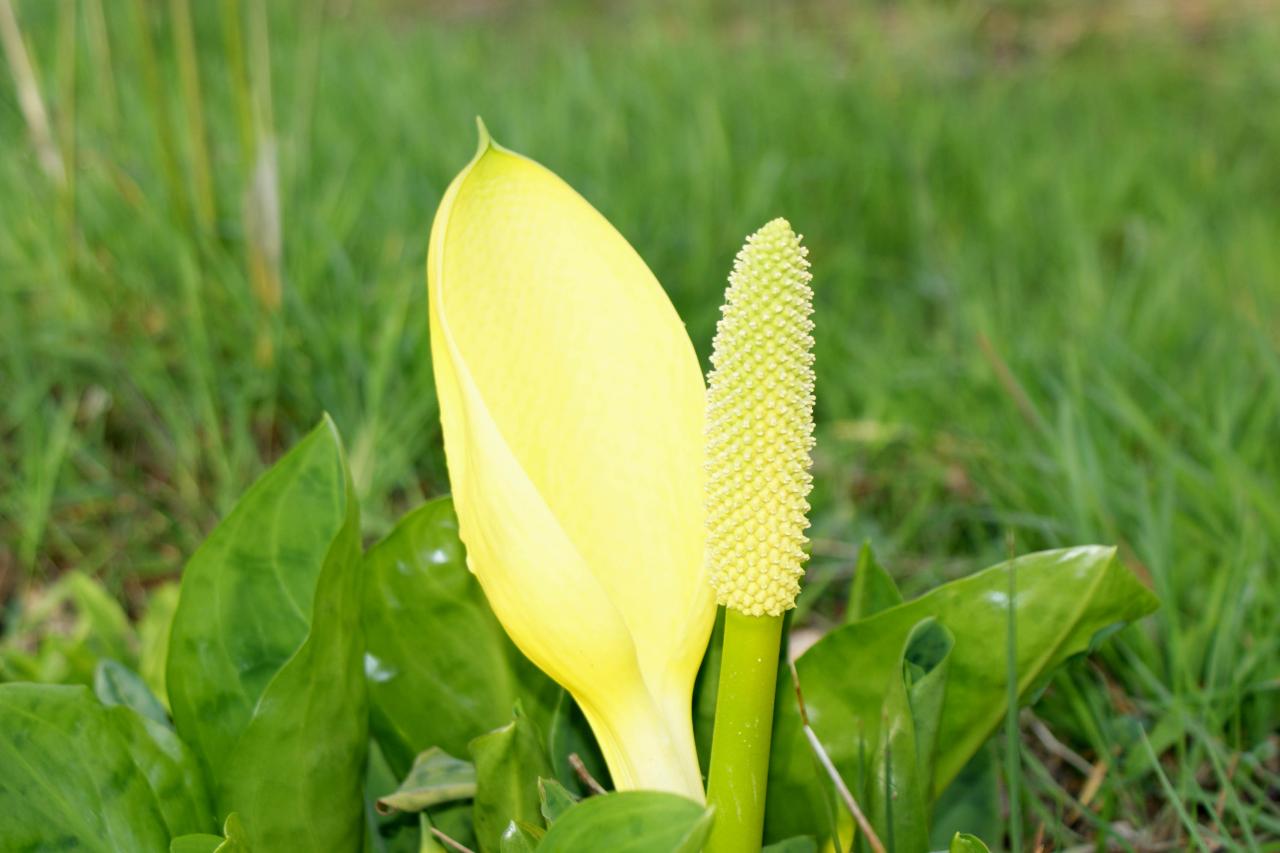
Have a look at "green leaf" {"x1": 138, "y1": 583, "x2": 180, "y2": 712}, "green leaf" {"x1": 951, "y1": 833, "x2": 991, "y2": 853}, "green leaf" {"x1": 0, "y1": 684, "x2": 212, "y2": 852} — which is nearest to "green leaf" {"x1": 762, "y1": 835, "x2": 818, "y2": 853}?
"green leaf" {"x1": 951, "y1": 833, "x2": 991, "y2": 853}

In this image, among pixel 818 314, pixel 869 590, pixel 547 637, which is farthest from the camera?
pixel 818 314

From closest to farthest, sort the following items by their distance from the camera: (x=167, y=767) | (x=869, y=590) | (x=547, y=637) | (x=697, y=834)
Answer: (x=697, y=834), (x=547, y=637), (x=167, y=767), (x=869, y=590)

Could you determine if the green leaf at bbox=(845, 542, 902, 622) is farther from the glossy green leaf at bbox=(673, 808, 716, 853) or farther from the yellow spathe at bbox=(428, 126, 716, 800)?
the glossy green leaf at bbox=(673, 808, 716, 853)

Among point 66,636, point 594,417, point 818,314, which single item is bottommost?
point 66,636

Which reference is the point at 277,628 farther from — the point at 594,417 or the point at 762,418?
the point at 762,418

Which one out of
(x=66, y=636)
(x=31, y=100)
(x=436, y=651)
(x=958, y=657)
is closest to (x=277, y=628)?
(x=436, y=651)

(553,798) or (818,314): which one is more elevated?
Result: (553,798)

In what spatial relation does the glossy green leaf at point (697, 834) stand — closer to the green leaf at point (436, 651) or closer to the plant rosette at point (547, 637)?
the plant rosette at point (547, 637)

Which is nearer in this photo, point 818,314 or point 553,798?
point 553,798
